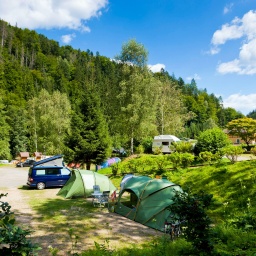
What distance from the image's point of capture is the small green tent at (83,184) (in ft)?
49.9

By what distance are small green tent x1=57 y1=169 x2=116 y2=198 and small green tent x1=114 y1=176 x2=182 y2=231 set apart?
12.6ft

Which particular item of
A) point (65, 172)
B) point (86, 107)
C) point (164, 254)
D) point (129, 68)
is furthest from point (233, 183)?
point (129, 68)

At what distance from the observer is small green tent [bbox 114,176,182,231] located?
9758mm

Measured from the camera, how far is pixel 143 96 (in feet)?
116

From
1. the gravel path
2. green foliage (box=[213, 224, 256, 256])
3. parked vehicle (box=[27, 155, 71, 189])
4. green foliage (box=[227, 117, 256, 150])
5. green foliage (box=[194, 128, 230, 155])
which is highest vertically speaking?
green foliage (box=[227, 117, 256, 150])

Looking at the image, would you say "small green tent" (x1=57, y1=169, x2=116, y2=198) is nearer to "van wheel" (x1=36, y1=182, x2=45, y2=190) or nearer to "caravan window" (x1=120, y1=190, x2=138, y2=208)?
"van wheel" (x1=36, y1=182, x2=45, y2=190)

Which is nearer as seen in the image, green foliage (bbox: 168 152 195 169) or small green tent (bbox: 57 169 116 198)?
small green tent (bbox: 57 169 116 198)

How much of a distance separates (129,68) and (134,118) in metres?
7.61

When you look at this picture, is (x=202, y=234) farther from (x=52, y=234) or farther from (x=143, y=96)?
(x=143, y=96)

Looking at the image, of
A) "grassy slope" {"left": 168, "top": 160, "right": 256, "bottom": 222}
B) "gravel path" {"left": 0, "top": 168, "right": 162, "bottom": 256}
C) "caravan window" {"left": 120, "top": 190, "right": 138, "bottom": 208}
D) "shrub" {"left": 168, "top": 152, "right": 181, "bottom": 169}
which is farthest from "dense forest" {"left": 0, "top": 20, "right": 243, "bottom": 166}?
"gravel path" {"left": 0, "top": 168, "right": 162, "bottom": 256}

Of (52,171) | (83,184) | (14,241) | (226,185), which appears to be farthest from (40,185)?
(14,241)

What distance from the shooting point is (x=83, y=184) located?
15281 millimetres

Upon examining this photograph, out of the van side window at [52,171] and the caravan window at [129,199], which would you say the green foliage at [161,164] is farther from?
the caravan window at [129,199]

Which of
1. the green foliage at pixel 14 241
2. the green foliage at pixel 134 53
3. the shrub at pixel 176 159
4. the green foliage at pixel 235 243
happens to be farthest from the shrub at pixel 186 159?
the green foliage at pixel 134 53
